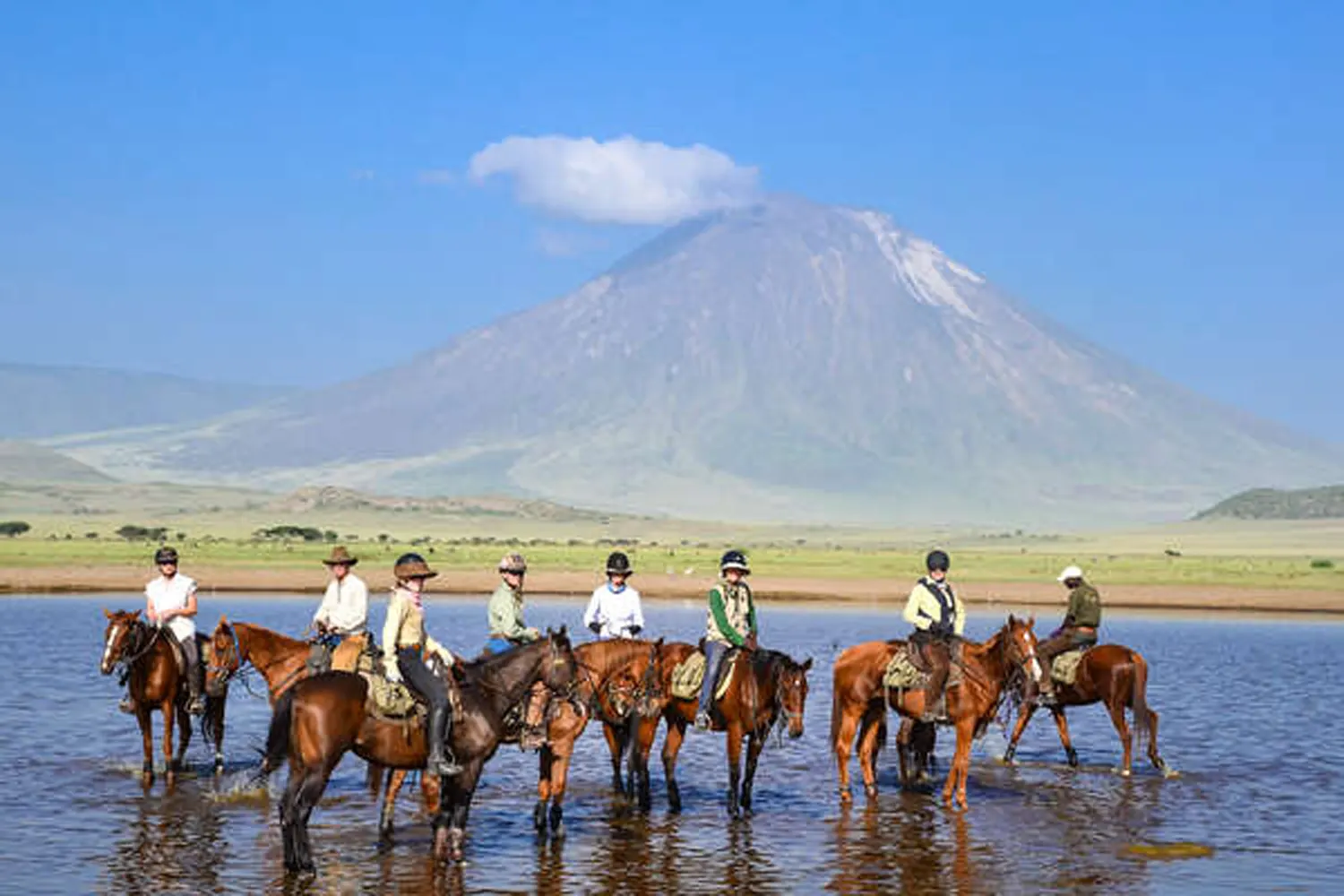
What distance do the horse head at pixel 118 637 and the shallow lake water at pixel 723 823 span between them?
1.45 m

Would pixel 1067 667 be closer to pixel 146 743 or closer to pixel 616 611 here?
pixel 616 611

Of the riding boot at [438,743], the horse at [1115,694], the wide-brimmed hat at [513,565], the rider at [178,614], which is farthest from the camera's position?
the horse at [1115,694]

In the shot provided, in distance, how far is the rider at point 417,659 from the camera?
1662cm

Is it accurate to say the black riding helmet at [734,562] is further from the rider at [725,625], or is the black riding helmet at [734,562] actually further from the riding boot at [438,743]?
the riding boot at [438,743]

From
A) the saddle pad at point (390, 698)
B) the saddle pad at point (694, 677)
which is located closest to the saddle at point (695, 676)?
the saddle pad at point (694, 677)

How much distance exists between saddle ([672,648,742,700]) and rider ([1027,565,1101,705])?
5.69 metres

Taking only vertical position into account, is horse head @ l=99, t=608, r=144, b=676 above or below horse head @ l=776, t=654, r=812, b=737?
above

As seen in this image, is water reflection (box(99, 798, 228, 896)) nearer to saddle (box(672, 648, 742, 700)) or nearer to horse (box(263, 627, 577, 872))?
horse (box(263, 627, 577, 872))

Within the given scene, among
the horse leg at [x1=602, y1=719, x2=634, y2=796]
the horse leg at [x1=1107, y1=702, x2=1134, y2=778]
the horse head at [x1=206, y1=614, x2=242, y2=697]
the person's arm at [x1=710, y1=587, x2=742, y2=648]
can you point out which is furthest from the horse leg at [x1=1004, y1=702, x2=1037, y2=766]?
the horse head at [x1=206, y1=614, x2=242, y2=697]

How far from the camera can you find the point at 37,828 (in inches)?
703

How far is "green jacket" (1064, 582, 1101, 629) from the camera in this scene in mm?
23875

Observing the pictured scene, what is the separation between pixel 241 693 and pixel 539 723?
49.7 ft

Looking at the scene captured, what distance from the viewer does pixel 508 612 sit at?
18750mm

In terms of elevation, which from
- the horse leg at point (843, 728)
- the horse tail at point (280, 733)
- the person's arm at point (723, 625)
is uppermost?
the person's arm at point (723, 625)
